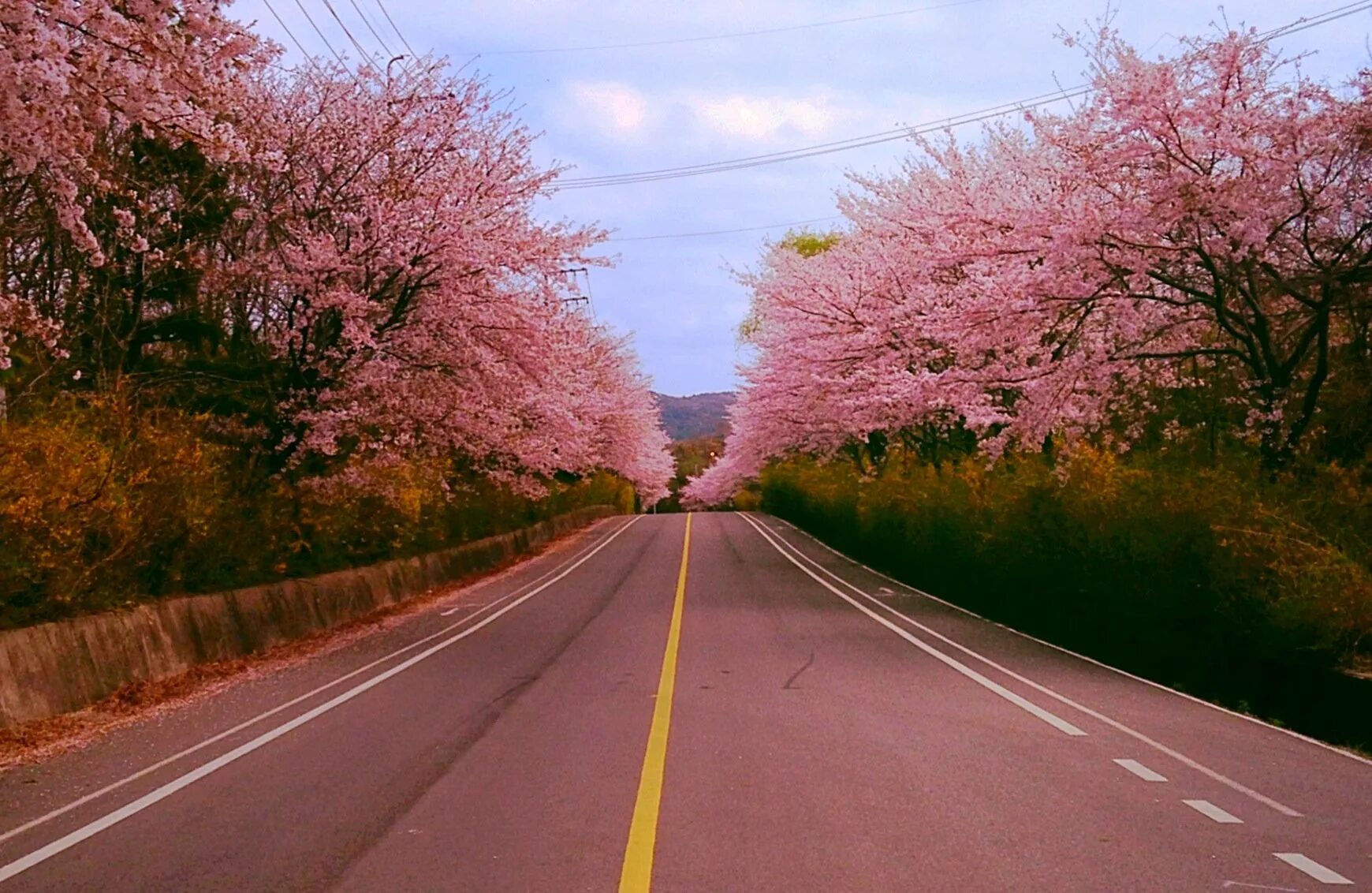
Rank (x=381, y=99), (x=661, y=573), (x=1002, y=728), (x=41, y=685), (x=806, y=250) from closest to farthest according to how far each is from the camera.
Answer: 1. (x=1002, y=728)
2. (x=41, y=685)
3. (x=381, y=99)
4. (x=661, y=573)
5. (x=806, y=250)

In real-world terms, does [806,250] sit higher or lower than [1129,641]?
higher

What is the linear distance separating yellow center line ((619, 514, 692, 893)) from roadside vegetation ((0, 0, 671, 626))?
5.67 metres

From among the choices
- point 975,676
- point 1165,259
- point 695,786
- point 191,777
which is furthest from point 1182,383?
point 191,777

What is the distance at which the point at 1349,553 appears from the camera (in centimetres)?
1170

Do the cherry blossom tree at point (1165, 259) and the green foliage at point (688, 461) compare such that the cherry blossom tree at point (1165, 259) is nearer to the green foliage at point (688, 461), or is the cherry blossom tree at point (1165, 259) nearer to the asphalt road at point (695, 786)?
the asphalt road at point (695, 786)

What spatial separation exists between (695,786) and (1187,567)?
7.46m

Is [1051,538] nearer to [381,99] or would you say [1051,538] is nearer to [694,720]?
[694,720]

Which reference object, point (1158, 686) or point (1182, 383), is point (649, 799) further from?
point (1182, 383)

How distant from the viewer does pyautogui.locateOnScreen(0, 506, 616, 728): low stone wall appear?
1103cm

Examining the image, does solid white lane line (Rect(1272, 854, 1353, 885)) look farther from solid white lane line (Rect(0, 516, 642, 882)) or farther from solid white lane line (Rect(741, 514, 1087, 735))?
solid white lane line (Rect(0, 516, 642, 882))

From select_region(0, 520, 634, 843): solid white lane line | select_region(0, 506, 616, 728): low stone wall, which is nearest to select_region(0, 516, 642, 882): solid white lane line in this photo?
select_region(0, 520, 634, 843): solid white lane line

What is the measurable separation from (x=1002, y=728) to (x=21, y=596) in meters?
8.71

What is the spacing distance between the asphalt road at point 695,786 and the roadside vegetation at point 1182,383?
1.19 metres

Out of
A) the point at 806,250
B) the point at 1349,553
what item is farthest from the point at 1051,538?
the point at 806,250
